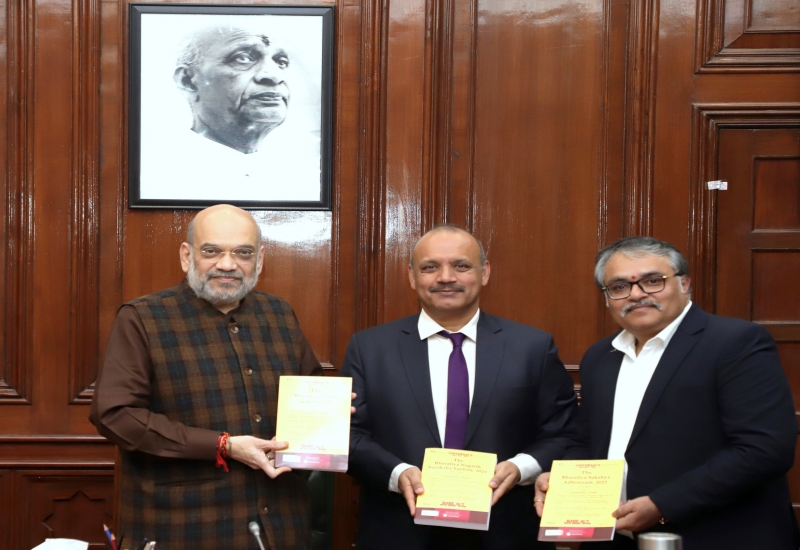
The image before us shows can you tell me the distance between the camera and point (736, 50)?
12.1 feet

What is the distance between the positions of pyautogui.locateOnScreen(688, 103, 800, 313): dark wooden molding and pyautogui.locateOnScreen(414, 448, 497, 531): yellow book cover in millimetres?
1889

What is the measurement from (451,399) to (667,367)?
73cm

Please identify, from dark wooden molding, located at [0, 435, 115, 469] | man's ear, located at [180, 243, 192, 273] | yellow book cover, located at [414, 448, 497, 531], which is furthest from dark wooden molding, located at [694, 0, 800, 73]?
dark wooden molding, located at [0, 435, 115, 469]

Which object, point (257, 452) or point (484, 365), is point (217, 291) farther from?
point (484, 365)

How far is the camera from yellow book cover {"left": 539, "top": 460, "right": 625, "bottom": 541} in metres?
2.12

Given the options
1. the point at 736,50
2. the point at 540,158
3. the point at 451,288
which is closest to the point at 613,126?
the point at 540,158

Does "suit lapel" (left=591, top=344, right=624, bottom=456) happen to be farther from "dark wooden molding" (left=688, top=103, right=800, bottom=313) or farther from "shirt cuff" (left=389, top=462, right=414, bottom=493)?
"dark wooden molding" (left=688, top=103, right=800, bottom=313)

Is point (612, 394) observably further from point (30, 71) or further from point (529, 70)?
point (30, 71)

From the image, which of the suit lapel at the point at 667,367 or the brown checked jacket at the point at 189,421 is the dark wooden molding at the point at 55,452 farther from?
the suit lapel at the point at 667,367

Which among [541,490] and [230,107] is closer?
[541,490]

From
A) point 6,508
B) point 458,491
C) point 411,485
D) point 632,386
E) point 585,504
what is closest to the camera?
point 585,504

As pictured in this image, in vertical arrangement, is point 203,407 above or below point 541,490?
above

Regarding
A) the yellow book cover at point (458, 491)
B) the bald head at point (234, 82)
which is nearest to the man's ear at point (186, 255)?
the bald head at point (234, 82)

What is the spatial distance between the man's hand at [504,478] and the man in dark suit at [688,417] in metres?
0.11
